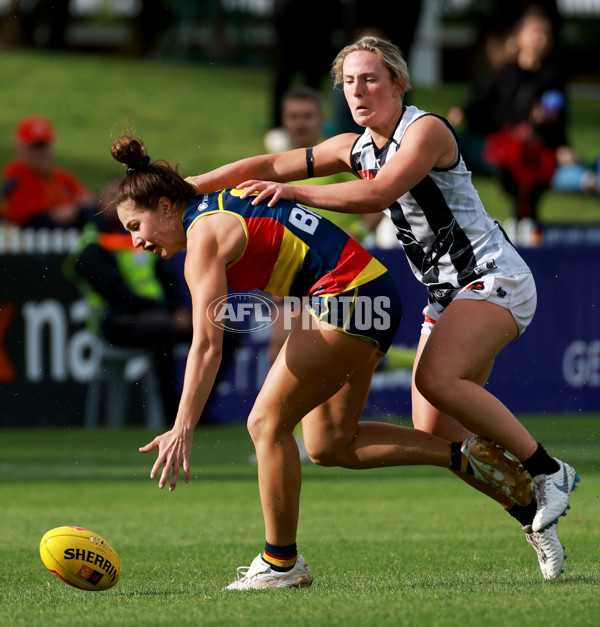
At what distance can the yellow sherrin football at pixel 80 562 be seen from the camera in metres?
5.43

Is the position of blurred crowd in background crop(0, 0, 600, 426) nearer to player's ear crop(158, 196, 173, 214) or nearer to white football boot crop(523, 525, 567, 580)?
player's ear crop(158, 196, 173, 214)

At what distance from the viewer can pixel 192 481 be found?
9.32 meters

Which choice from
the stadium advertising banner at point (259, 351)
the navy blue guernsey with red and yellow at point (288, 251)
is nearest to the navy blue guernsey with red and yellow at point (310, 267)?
the navy blue guernsey with red and yellow at point (288, 251)

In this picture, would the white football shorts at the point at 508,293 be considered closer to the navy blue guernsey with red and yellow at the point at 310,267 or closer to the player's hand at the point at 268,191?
the navy blue guernsey with red and yellow at the point at 310,267

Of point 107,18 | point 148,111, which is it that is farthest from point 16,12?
point 148,111

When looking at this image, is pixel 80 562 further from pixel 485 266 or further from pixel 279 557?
pixel 485 266

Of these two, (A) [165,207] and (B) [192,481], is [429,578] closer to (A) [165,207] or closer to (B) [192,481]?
(A) [165,207]

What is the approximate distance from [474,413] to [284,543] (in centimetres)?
100

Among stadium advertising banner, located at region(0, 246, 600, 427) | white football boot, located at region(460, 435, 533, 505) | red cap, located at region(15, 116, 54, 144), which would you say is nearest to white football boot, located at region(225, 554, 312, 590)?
white football boot, located at region(460, 435, 533, 505)

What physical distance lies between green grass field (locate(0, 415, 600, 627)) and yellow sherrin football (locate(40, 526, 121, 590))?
0.25 ft

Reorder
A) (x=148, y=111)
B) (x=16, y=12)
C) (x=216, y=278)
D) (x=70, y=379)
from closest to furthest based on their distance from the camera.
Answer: (x=216, y=278)
(x=70, y=379)
(x=148, y=111)
(x=16, y=12)

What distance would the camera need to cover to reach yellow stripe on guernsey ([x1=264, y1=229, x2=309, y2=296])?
212 inches

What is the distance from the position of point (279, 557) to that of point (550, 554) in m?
1.21

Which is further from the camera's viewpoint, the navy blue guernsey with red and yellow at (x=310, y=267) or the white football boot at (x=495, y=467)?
the white football boot at (x=495, y=467)
